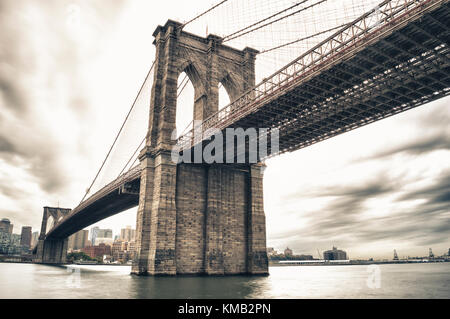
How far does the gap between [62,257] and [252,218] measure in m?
88.5

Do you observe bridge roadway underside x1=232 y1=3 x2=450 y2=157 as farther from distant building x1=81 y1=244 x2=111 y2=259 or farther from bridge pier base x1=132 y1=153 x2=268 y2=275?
distant building x1=81 y1=244 x2=111 y2=259

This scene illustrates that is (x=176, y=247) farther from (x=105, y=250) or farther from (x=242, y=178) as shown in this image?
(x=105, y=250)

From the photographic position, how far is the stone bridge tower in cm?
3216

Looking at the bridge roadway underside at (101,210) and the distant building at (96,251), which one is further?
the distant building at (96,251)

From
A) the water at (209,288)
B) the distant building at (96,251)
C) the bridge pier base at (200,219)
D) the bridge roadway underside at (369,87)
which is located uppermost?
the bridge roadway underside at (369,87)

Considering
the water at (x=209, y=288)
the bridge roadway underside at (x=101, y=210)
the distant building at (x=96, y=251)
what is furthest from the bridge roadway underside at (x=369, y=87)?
the distant building at (x=96, y=251)

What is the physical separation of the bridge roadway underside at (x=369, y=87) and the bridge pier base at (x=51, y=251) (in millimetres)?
95606

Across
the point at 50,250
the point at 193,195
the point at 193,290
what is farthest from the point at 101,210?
the point at 50,250

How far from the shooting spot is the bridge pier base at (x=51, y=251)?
101750mm

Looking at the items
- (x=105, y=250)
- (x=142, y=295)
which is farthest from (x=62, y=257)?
(x=142, y=295)

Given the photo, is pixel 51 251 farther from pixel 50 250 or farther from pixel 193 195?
pixel 193 195

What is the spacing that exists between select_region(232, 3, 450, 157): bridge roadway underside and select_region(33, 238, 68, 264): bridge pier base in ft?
314

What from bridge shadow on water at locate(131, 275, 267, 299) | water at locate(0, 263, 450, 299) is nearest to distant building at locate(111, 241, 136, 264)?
water at locate(0, 263, 450, 299)

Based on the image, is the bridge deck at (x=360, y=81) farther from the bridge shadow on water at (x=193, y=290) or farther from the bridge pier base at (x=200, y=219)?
the bridge shadow on water at (x=193, y=290)
